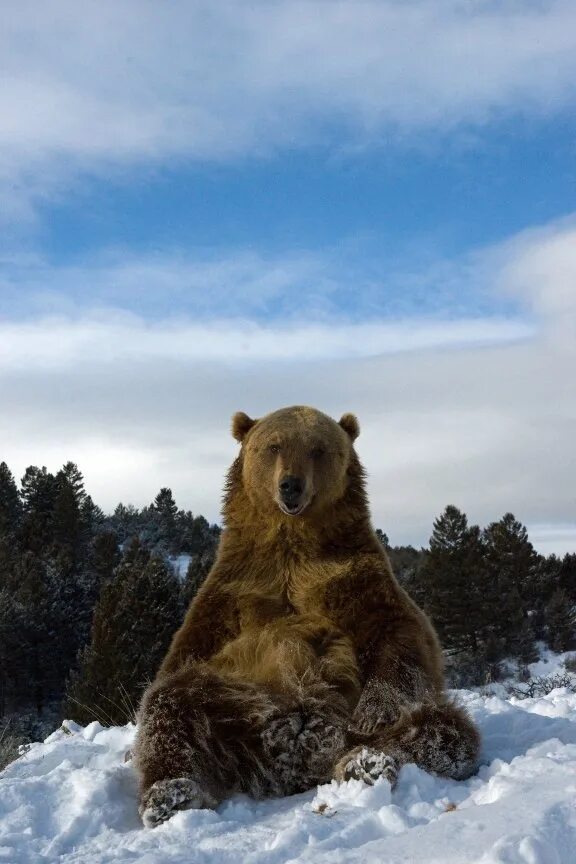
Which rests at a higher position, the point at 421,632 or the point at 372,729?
the point at 421,632

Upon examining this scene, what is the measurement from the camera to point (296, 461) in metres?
5.15

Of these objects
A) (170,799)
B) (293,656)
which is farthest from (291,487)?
(170,799)

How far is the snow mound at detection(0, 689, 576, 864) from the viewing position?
3006 mm

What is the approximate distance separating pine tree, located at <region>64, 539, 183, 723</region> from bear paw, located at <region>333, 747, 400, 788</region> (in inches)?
1065

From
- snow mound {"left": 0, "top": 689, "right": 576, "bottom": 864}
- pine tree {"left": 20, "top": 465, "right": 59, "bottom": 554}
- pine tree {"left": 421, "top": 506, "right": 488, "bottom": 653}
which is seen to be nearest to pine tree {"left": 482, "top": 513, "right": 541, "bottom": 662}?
pine tree {"left": 421, "top": 506, "right": 488, "bottom": 653}

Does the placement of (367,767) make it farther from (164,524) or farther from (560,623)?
(164,524)

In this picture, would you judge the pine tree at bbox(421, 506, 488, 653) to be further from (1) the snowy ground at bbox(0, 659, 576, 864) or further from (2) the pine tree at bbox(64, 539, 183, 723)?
Result: (1) the snowy ground at bbox(0, 659, 576, 864)

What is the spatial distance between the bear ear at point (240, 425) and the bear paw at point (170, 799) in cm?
254

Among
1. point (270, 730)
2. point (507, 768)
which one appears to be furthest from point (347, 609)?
point (507, 768)

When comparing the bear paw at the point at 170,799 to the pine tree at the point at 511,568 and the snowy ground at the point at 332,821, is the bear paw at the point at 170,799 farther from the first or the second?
the pine tree at the point at 511,568

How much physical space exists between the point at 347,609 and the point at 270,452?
1205mm

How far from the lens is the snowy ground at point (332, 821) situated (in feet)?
9.86

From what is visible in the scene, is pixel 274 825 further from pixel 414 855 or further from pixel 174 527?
pixel 174 527

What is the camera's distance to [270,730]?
426 centimetres
